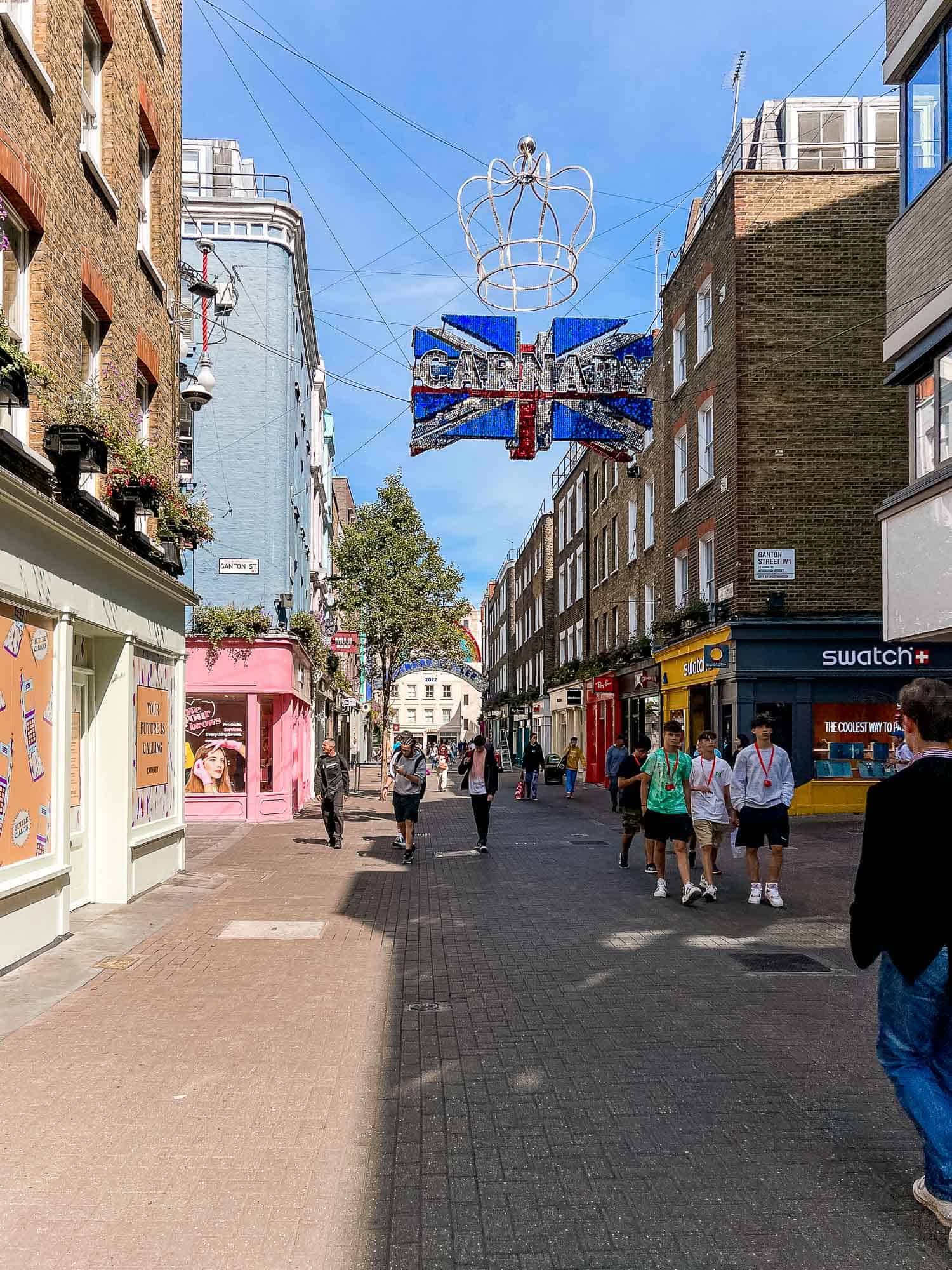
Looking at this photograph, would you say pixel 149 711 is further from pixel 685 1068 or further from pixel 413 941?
pixel 685 1068

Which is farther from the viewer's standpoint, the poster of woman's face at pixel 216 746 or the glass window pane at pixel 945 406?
the poster of woman's face at pixel 216 746

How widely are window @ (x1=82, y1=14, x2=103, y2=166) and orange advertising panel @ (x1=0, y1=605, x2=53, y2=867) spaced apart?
5399mm

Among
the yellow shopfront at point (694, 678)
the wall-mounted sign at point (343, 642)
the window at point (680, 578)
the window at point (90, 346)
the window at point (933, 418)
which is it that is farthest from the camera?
the wall-mounted sign at point (343, 642)

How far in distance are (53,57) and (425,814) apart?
19.0 meters

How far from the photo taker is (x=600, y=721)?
39.9m

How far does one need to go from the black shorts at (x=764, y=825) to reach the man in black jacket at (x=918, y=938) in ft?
22.4

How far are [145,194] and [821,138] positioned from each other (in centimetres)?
1589

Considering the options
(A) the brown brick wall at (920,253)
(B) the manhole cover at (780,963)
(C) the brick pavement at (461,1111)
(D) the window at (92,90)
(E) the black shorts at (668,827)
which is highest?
(D) the window at (92,90)

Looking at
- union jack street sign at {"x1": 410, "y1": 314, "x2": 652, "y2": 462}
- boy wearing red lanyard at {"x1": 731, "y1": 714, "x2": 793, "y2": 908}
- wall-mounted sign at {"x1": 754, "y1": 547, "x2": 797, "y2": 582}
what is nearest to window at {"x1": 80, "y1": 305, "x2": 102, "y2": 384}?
union jack street sign at {"x1": 410, "y1": 314, "x2": 652, "y2": 462}

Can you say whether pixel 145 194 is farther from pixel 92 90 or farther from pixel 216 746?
pixel 216 746

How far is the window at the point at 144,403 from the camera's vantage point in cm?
1343

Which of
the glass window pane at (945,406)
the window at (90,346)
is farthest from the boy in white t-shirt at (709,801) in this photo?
the window at (90,346)

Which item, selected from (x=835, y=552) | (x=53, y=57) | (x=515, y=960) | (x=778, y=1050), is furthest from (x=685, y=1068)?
(x=835, y=552)

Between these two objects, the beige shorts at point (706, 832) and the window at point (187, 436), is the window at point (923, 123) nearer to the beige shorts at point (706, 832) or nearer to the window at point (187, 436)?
the beige shorts at point (706, 832)
